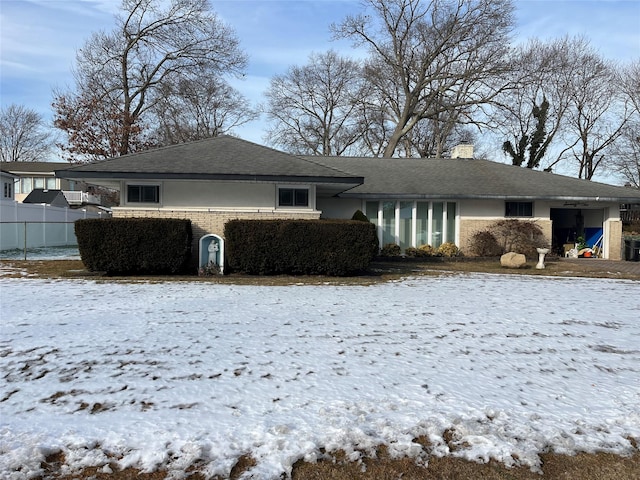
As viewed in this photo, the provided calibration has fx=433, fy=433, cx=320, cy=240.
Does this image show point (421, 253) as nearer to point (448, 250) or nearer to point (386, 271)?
point (448, 250)

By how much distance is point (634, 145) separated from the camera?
37094 mm

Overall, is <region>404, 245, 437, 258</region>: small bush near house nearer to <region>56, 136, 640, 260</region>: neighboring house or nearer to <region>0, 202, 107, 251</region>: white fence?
<region>56, 136, 640, 260</region>: neighboring house

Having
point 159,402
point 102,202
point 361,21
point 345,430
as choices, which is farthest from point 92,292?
point 102,202

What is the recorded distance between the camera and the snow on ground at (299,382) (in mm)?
3130

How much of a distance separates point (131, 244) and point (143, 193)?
2.64 metres

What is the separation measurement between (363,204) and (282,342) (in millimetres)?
13457

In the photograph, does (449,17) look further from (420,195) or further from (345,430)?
(345,430)

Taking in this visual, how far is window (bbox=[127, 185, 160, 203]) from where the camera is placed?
1384 cm

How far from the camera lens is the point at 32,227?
22.3 meters

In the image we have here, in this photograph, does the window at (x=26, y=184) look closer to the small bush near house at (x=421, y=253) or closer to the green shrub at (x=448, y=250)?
the small bush near house at (x=421, y=253)

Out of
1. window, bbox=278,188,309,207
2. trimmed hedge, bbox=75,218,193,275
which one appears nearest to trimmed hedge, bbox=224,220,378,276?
trimmed hedge, bbox=75,218,193,275

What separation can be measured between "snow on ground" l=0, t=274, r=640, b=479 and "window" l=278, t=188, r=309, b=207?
266 inches

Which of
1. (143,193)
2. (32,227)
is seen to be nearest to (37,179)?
(32,227)

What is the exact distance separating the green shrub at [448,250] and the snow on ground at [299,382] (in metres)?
9.89
